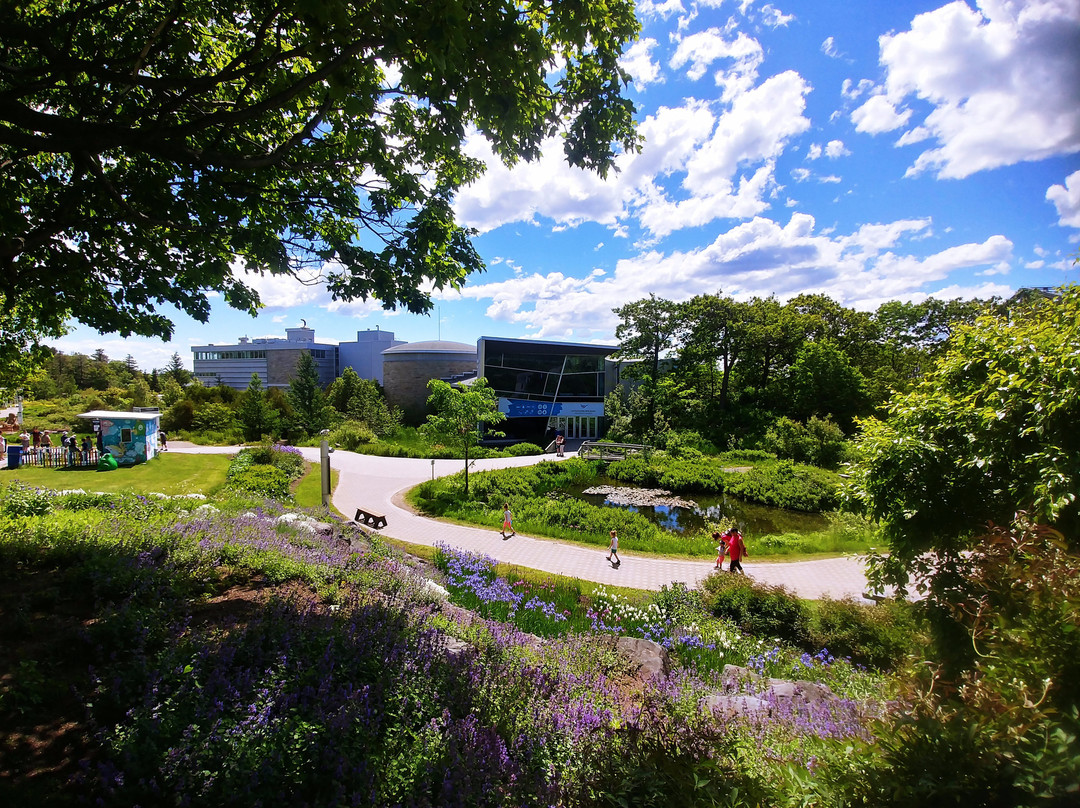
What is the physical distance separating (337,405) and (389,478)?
21982 millimetres

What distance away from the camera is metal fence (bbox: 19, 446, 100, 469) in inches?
697

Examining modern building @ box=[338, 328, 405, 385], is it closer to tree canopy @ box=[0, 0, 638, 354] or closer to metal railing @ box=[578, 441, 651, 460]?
metal railing @ box=[578, 441, 651, 460]

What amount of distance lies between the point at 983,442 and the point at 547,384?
32517 millimetres

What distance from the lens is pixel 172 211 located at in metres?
4.66

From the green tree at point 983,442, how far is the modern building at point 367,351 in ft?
227

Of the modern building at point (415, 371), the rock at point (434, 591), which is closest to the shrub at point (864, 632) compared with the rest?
the rock at point (434, 591)

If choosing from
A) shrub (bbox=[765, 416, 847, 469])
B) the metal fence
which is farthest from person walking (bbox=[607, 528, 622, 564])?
the metal fence

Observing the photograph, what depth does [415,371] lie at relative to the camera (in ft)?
149

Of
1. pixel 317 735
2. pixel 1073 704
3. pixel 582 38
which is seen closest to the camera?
pixel 1073 704

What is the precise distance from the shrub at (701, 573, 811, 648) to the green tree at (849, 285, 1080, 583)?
2.63m

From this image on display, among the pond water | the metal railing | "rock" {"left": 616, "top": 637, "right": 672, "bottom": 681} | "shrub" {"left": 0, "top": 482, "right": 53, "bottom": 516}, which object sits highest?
"shrub" {"left": 0, "top": 482, "right": 53, "bottom": 516}

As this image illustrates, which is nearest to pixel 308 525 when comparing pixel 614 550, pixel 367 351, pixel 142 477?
pixel 614 550

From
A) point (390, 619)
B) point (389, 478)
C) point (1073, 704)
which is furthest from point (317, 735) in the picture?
point (389, 478)

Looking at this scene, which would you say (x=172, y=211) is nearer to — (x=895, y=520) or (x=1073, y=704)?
(x=1073, y=704)
